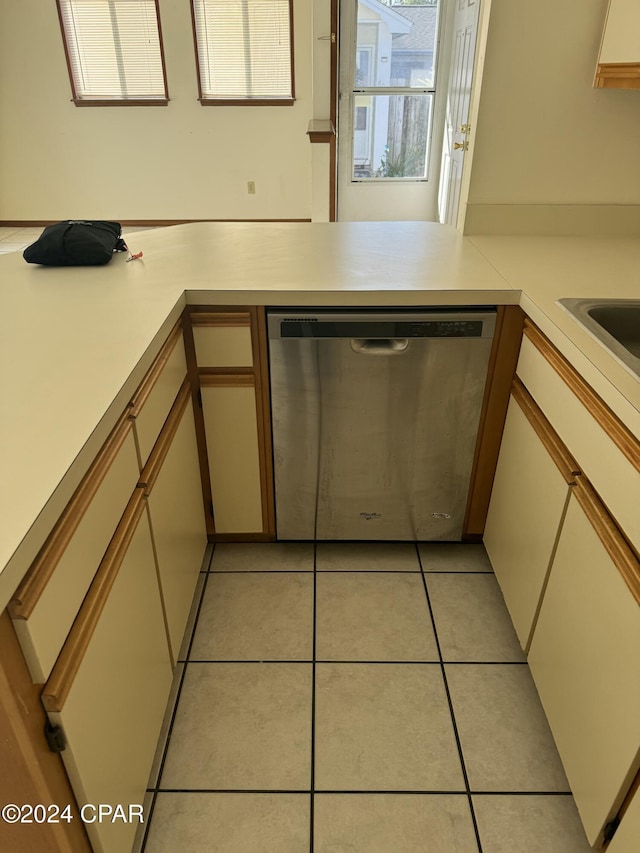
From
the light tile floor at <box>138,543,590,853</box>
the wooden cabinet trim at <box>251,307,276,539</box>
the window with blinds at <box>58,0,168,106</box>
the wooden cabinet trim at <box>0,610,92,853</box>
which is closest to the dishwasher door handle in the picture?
the wooden cabinet trim at <box>251,307,276,539</box>

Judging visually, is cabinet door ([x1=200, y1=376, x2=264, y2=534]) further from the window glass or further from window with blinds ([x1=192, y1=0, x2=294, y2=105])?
window with blinds ([x1=192, y1=0, x2=294, y2=105])

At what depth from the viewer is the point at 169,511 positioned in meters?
1.47

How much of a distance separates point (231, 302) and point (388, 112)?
13.8 ft

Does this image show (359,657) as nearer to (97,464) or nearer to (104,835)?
(104,835)

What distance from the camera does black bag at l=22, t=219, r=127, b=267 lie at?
68.2 inches

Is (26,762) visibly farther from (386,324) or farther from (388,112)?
(388,112)

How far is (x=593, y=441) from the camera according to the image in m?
1.19

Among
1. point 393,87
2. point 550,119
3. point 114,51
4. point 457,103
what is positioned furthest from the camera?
point 114,51

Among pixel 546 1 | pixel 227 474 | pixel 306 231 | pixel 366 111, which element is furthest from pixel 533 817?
pixel 366 111

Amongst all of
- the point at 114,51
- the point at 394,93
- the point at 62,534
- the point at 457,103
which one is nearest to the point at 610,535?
the point at 62,534

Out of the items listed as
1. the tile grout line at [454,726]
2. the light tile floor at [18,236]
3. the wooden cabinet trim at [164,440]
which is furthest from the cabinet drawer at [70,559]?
the light tile floor at [18,236]

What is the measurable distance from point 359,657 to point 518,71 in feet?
5.94

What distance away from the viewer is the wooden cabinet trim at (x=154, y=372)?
121 cm

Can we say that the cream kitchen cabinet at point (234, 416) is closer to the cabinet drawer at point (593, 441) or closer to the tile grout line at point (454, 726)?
the tile grout line at point (454, 726)
